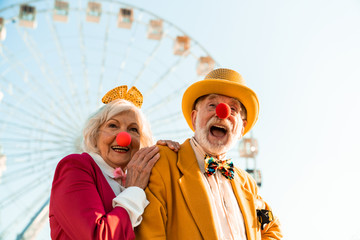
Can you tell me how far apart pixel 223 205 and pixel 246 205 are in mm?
222

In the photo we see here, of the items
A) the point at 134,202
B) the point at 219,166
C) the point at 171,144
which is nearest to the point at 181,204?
the point at 134,202

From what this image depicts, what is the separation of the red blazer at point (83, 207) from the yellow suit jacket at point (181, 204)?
176 mm

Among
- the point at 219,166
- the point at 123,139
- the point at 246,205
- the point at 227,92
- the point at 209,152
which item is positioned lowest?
the point at 246,205

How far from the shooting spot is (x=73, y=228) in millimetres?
2348

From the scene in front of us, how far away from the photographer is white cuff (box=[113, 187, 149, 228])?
2.39 m

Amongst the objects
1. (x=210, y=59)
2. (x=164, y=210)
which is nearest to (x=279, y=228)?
(x=164, y=210)

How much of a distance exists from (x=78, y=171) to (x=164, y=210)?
676 millimetres

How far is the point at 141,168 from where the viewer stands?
2.64m

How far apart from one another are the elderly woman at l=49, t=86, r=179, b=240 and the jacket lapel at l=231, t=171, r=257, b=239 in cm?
56

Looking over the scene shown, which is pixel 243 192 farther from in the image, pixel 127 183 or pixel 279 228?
pixel 127 183

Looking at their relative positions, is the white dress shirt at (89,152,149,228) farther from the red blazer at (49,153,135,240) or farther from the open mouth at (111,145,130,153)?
the open mouth at (111,145,130,153)

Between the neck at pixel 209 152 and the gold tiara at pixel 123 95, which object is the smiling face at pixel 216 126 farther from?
the gold tiara at pixel 123 95

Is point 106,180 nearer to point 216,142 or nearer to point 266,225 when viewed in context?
point 216,142

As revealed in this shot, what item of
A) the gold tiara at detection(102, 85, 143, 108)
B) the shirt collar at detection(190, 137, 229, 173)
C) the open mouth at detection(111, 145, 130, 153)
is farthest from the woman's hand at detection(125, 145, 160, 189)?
the gold tiara at detection(102, 85, 143, 108)
